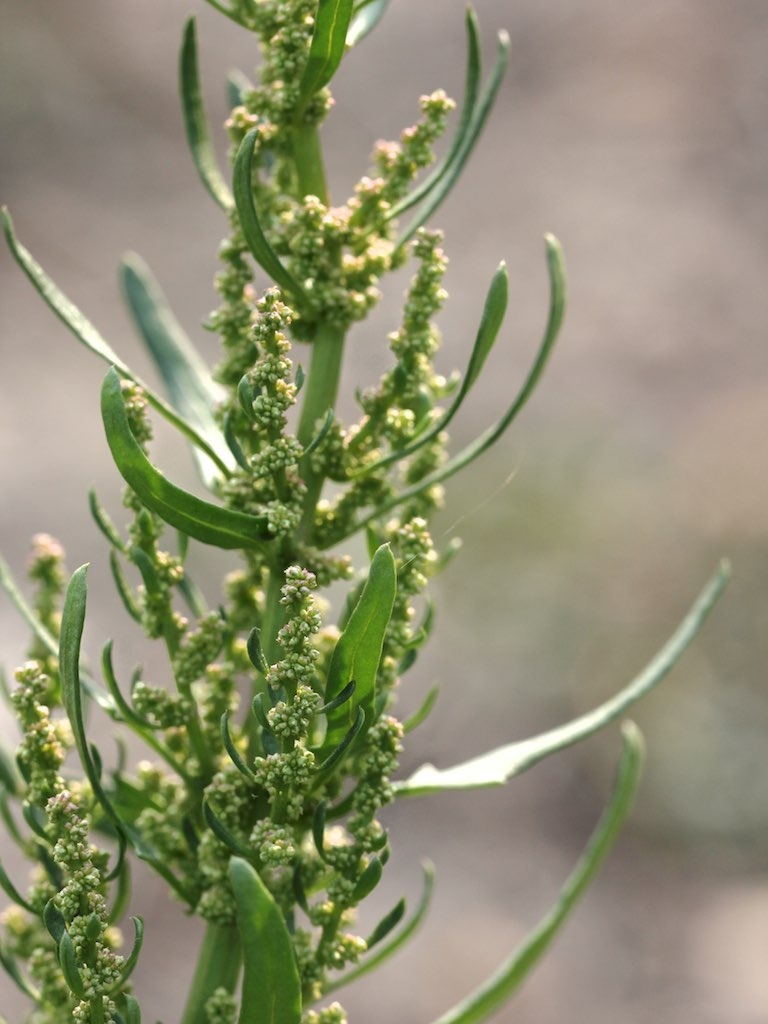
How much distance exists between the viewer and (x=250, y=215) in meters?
1.16

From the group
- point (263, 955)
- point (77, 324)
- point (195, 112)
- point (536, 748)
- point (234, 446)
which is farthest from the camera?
point (195, 112)

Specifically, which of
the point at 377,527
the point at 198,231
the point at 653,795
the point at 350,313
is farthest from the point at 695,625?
the point at 198,231

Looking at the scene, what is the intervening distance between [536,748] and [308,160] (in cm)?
65

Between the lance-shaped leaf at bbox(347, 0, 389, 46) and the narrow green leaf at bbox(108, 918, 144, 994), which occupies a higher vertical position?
the lance-shaped leaf at bbox(347, 0, 389, 46)

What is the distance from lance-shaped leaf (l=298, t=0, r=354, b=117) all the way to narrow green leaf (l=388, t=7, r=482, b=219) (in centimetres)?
15

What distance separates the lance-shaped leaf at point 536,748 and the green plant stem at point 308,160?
1.96 ft

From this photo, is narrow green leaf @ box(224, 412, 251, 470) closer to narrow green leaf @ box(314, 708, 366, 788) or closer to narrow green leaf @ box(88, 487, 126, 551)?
narrow green leaf @ box(88, 487, 126, 551)

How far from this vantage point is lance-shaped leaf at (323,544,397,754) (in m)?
1.00

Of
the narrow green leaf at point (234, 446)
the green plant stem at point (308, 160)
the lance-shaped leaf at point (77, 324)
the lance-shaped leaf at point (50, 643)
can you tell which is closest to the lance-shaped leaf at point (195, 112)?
the green plant stem at point (308, 160)

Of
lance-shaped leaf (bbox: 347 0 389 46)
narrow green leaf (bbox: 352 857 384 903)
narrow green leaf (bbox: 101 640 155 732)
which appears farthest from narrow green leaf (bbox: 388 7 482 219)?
narrow green leaf (bbox: 352 857 384 903)

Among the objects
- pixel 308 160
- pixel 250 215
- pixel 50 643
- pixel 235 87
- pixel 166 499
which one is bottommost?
pixel 50 643

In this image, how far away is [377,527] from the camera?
4.51 feet

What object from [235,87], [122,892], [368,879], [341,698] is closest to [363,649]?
[341,698]

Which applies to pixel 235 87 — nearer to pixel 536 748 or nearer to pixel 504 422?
pixel 504 422
